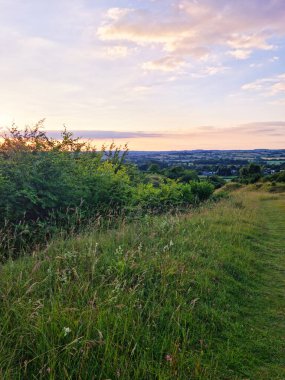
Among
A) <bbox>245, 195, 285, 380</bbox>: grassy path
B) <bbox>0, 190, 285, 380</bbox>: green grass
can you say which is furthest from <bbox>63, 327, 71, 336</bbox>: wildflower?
<bbox>245, 195, 285, 380</bbox>: grassy path

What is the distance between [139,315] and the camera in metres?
4.47

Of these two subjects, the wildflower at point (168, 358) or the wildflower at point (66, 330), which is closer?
the wildflower at point (66, 330)

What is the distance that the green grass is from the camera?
362 centimetres

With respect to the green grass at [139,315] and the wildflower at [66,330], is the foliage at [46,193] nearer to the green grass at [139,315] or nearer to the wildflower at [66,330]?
the green grass at [139,315]

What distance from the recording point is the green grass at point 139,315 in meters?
3.62

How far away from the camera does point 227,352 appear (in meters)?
4.65

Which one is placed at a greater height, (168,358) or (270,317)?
(168,358)

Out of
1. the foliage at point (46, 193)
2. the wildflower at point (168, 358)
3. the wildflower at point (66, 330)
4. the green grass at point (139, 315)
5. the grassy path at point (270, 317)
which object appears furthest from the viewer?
the foliage at point (46, 193)

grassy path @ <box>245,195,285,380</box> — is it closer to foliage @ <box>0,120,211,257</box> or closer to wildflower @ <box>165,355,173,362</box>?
wildflower @ <box>165,355,173,362</box>

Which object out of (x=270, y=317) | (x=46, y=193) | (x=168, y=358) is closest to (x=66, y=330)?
(x=168, y=358)

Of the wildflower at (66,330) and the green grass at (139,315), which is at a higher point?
the wildflower at (66,330)

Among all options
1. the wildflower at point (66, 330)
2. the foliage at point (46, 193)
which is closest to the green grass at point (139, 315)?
the wildflower at point (66, 330)

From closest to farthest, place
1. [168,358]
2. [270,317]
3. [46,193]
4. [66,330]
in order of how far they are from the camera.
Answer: [66,330] < [168,358] < [270,317] < [46,193]

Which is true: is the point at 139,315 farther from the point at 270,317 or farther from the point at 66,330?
the point at 270,317
